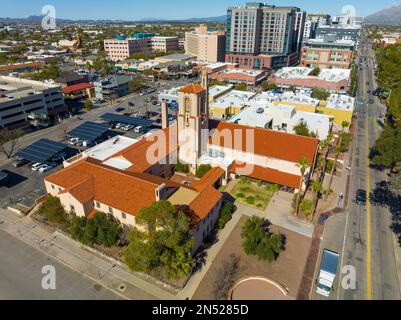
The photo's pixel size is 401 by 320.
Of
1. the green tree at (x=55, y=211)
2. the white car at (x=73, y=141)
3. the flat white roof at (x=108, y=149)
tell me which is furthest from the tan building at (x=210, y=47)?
the green tree at (x=55, y=211)

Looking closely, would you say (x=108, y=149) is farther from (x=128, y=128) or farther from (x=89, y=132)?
(x=128, y=128)

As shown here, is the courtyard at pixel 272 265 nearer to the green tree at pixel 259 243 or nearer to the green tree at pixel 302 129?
the green tree at pixel 259 243

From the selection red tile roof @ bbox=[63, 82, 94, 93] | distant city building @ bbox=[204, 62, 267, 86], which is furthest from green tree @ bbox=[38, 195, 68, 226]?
distant city building @ bbox=[204, 62, 267, 86]

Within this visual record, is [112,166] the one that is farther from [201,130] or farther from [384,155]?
[384,155]

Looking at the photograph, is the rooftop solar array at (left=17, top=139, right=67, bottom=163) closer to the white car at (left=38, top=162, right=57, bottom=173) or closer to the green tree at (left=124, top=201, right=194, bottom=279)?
the white car at (left=38, top=162, right=57, bottom=173)
